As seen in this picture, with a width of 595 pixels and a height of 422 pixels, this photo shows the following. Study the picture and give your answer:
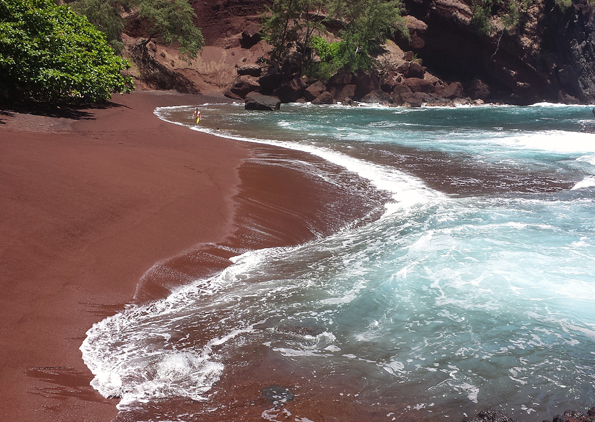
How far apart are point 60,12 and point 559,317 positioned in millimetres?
16945

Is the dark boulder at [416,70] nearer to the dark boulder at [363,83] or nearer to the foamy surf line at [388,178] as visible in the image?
the dark boulder at [363,83]

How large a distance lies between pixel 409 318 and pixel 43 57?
1281 cm

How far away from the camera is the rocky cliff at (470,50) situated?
47125 millimetres

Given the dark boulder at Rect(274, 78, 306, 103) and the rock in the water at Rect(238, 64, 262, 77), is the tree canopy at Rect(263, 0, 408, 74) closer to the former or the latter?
the rock in the water at Rect(238, 64, 262, 77)

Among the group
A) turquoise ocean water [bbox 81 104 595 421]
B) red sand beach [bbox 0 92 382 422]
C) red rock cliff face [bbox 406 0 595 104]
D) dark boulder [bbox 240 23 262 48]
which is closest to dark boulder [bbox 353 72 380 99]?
red rock cliff face [bbox 406 0 595 104]

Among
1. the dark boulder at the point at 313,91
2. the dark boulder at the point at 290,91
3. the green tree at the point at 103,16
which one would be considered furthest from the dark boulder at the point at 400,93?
the green tree at the point at 103,16

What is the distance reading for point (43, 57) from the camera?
499 inches

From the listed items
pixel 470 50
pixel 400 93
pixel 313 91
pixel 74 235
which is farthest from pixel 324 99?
pixel 74 235

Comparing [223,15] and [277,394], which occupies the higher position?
[223,15]

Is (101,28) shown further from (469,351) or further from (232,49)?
(469,351)

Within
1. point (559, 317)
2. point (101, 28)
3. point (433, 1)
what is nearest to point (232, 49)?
point (101, 28)

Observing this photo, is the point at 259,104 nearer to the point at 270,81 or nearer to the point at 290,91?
the point at 290,91

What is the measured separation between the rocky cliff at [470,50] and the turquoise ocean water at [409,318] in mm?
39038

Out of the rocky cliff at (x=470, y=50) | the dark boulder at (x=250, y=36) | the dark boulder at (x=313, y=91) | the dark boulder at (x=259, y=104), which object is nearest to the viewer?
the dark boulder at (x=259, y=104)
